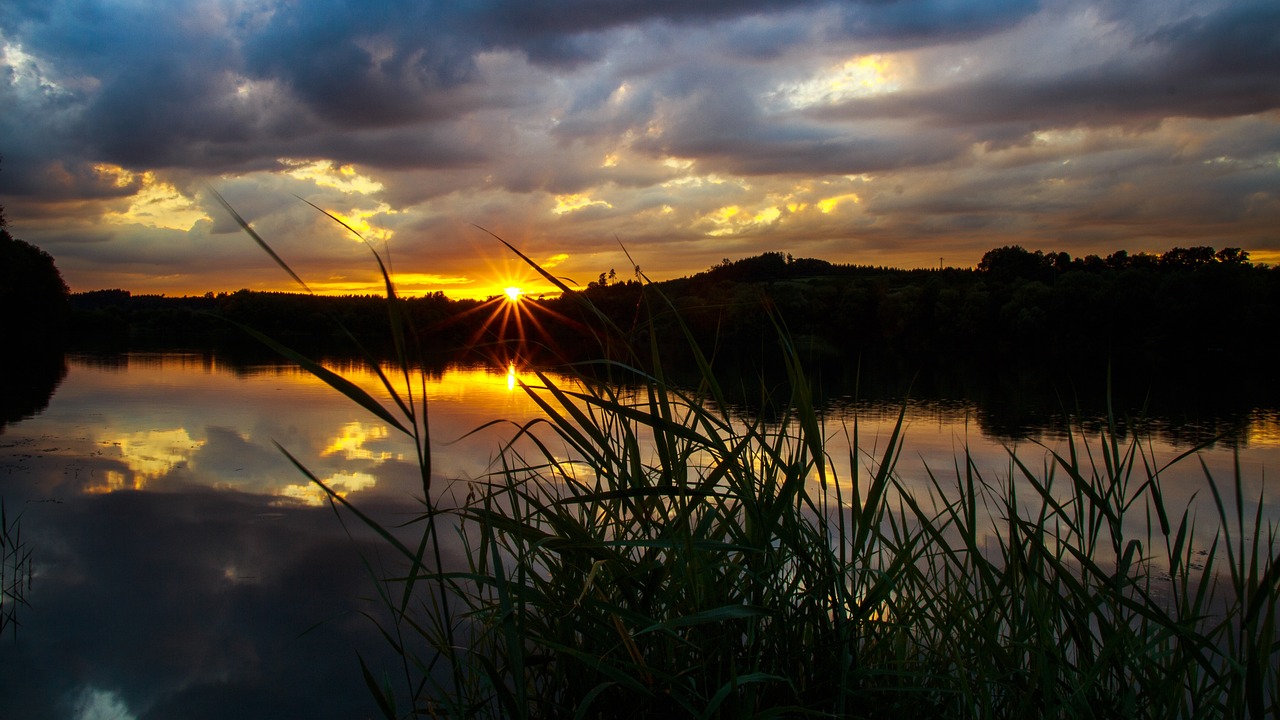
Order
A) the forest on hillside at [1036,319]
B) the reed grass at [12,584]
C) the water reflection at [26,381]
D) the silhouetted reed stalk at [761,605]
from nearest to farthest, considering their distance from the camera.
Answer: the silhouetted reed stalk at [761,605], the reed grass at [12,584], the water reflection at [26,381], the forest on hillside at [1036,319]

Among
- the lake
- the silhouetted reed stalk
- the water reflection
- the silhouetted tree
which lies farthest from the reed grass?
the silhouetted tree

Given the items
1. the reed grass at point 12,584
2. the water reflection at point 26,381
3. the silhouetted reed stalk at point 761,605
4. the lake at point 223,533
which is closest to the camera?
the silhouetted reed stalk at point 761,605

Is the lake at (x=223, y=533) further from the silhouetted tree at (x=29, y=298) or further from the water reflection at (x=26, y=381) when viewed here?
the silhouetted tree at (x=29, y=298)

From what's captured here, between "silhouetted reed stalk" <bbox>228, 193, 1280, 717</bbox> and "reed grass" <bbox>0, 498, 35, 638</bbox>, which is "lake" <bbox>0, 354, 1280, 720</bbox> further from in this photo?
"silhouetted reed stalk" <bbox>228, 193, 1280, 717</bbox>

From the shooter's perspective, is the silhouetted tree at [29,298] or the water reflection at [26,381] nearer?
the water reflection at [26,381]

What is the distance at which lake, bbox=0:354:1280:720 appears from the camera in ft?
21.1

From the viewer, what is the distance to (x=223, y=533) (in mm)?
10758

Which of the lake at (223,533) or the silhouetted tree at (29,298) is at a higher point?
the silhouetted tree at (29,298)

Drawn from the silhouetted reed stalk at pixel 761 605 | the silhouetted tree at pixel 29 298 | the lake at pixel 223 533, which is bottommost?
the lake at pixel 223 533

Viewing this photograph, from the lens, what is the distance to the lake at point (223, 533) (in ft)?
21.1

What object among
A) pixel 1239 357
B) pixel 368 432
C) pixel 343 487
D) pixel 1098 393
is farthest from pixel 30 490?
pixel 1239 357

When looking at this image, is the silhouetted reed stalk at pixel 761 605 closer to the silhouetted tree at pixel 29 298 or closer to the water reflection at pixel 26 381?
the water reflection at pixel 26 381

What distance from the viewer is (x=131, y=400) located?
88.1ft

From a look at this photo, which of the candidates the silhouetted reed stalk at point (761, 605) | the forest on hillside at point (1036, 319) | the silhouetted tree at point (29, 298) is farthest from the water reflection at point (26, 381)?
the silhouetted reed stalk at point (761, 605)
